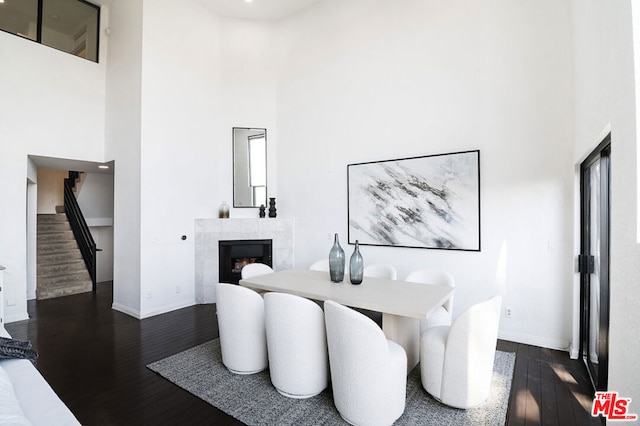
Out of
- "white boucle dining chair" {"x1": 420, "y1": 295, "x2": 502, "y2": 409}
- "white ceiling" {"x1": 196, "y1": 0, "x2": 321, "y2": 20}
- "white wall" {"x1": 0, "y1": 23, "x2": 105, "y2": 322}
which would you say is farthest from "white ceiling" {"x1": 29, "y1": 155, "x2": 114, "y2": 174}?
"white boucle dining chair" {"x1": 420, "y1": 295, "x2": 502, "y2": 409}

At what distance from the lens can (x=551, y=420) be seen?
7.10ft

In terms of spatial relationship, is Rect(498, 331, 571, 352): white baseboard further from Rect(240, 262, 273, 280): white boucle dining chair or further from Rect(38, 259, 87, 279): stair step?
Rect(38, 259, 87, 279): stair step

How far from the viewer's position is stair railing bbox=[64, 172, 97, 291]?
621 cm

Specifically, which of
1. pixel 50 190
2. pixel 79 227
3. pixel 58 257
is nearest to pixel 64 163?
pixel 79 227

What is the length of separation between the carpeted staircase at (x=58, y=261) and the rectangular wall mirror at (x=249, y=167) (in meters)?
3.41

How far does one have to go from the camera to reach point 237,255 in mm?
5371

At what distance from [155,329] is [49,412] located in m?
2.80

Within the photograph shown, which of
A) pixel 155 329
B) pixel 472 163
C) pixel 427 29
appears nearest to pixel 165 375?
pixel 155 329

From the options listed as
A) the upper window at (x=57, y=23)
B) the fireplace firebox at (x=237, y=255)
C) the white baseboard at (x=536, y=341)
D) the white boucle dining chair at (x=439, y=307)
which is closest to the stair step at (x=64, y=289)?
the fireplace firebox at (x=237, y=255)

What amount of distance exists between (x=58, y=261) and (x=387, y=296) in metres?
6.77

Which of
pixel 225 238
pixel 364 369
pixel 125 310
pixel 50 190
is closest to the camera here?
pixel 364 369

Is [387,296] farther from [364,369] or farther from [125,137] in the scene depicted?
[125,137]

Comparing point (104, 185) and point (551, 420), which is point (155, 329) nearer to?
point (551, 420)

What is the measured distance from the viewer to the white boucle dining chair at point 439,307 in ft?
9.35
